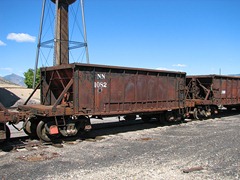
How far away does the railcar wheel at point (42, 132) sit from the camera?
10281mm

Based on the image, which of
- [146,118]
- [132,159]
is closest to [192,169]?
[132,159]

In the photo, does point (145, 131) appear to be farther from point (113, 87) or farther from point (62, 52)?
point (62, 52)

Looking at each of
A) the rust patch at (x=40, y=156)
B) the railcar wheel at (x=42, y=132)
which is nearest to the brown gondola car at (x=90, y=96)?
the railcar wheel at (x=42, y=132)

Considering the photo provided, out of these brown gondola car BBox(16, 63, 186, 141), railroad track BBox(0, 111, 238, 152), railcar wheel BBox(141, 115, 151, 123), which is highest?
brown gondola car BBox(16, 63, 186, 141)

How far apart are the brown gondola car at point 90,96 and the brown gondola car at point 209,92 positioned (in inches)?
156

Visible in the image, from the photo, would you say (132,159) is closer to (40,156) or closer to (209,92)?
(40,156)

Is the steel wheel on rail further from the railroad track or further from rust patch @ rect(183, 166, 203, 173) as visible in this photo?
rust patch @ rect(183, 166, 203, 173)

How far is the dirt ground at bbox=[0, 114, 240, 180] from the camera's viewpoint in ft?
21.9

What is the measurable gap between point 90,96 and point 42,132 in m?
2.28

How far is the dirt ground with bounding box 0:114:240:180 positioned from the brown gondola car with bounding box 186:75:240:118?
6.67 m

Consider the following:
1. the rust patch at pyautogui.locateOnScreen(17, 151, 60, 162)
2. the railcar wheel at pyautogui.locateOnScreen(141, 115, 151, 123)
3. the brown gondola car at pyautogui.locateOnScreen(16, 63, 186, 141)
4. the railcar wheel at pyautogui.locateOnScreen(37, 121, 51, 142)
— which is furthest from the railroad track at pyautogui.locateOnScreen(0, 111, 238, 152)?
the railcar wheel at pyautogui.locateOnScreen(141, 115, 151, 123)

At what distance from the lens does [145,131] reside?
1326cm

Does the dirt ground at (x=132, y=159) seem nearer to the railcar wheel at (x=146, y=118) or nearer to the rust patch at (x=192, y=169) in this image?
the rust patch at (x=192, y=169)

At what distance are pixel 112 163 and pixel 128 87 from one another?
217 inches
